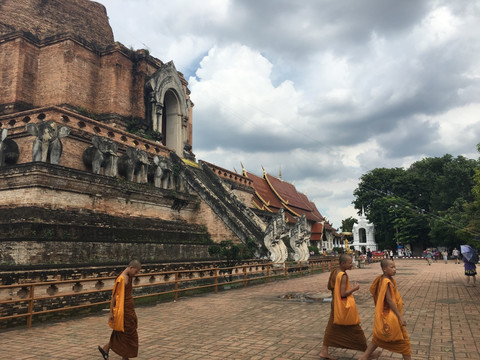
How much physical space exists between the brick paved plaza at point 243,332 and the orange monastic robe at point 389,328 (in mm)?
709

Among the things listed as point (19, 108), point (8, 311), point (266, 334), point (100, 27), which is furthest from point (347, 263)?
point (100, 27)

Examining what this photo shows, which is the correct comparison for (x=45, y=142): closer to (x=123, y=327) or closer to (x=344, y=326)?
(x=123, y=327)

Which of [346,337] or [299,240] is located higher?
[299,240]

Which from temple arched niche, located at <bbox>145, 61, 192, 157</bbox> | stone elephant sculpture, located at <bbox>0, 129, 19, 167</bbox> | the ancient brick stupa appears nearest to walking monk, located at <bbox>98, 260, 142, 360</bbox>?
the ancient brick stupa

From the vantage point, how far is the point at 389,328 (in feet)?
12.8

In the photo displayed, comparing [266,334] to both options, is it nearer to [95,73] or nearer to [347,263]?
[347,263]

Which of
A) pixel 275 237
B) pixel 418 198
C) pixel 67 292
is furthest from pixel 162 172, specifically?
pixel 418 198

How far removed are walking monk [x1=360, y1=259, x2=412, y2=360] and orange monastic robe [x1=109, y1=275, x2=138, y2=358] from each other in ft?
8.13

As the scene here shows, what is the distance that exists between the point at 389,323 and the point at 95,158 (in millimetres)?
10509

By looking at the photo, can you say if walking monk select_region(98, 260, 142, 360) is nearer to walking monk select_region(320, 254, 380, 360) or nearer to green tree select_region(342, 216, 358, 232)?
walking monk select_region(320, 254, 380, 360)

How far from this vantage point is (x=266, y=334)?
18.0 feet

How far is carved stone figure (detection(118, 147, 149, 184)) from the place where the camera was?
1334cm

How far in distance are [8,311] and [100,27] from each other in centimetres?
1734

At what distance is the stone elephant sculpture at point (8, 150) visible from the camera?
11680 mm
